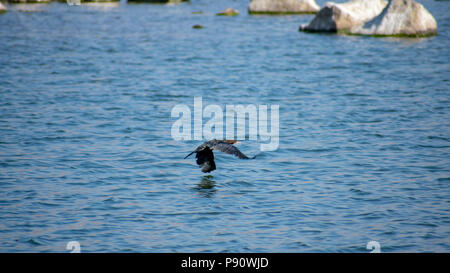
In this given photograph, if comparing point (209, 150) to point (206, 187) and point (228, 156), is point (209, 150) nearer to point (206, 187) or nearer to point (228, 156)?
point (206, 187)

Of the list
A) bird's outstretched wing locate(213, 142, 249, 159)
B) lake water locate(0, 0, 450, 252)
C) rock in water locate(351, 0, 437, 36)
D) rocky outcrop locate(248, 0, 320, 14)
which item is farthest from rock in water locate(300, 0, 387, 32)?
bird's outstretched wing locate(213, 142, 249, 159)

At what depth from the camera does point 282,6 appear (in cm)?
4975

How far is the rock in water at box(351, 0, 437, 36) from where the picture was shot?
3403 centimetres

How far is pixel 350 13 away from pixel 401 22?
325 centimetres

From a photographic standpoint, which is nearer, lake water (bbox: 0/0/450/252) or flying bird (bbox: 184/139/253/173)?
lake water (bbox: 0/0/450/252)

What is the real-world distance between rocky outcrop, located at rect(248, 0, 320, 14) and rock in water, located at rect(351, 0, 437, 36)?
509 inches

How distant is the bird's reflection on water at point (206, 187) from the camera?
12.9 m

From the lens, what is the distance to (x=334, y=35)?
3862 cm

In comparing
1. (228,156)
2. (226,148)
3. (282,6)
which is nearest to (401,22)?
(282,6)

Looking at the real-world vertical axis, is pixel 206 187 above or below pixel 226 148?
below

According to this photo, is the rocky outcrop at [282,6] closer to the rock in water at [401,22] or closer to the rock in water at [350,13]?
the rock in water at [350,13]

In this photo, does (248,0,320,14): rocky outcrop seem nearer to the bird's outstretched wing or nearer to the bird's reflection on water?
the bird's reflection on water
